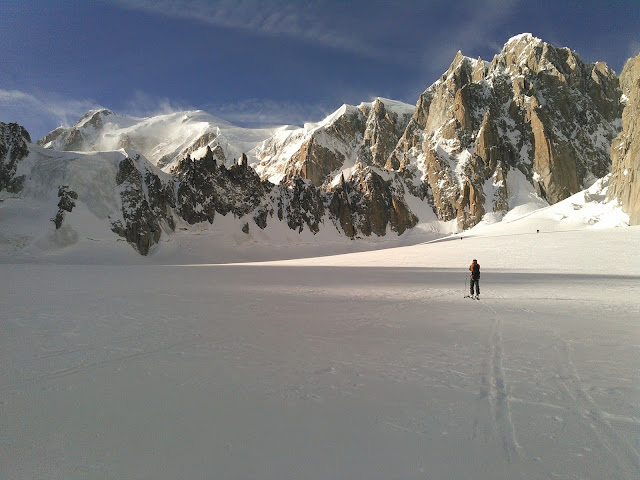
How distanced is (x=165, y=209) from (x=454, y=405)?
255 ft

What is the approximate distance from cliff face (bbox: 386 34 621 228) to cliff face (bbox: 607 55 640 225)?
4501cm

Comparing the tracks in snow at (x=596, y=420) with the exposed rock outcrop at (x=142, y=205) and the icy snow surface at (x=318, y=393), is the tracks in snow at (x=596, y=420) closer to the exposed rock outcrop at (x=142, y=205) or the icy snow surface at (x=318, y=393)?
the icy snow surface at (x=318, y=393)

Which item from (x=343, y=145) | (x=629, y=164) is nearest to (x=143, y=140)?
(x=343, y=145)

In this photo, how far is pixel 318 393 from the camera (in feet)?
15.3

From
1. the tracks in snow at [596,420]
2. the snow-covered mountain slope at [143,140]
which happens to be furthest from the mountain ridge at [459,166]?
the snow-covered mountain slope at [143,140]

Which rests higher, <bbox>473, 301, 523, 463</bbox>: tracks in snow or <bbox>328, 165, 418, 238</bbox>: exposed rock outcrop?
<bbox>328, 165, 418, 238</bbox>: exposed rock outcrop

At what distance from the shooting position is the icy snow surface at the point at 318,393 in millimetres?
3240

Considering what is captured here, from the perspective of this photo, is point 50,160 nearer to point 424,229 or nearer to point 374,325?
point 374,325

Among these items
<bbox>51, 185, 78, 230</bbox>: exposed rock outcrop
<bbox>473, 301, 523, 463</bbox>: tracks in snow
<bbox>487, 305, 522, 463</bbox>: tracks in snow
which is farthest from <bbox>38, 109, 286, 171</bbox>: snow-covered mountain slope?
<bbox>487, 305, 522, 463</bbox>: tracks in snow

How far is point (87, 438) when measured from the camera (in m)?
3.61

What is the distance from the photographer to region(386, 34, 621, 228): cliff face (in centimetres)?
10044

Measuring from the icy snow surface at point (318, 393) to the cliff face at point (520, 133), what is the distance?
10164 centimetres

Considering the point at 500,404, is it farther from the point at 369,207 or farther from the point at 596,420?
the point at 369,207

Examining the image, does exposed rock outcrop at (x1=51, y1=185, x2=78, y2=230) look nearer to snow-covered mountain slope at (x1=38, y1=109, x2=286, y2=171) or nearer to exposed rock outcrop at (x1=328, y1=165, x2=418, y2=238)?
exposed rock outcrop at (x1=328, y1=165, x2=418, y2=238)
